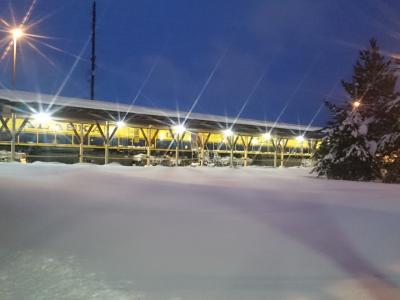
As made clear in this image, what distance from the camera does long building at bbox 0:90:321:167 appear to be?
21.3m

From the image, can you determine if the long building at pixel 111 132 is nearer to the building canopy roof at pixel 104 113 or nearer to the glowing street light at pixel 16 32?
the building canopy roof at pixel 104 113

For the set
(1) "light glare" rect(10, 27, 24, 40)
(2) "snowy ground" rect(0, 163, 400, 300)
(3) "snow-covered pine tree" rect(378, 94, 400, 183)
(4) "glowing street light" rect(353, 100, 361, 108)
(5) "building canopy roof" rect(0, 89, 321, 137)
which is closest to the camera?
(2) "snowy ground" rect(0, 163, 400, 300)

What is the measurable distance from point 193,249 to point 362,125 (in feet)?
47.8

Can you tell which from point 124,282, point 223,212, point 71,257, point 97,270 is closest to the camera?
point 124,282

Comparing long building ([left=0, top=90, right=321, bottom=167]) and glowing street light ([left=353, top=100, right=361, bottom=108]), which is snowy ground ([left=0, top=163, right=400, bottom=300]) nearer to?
glowing street light ([left=353, top=100, right=361, bottom=108])

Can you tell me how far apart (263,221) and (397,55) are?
14884mm

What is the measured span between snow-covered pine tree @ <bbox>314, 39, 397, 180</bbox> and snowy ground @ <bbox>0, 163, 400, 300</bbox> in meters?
10.3

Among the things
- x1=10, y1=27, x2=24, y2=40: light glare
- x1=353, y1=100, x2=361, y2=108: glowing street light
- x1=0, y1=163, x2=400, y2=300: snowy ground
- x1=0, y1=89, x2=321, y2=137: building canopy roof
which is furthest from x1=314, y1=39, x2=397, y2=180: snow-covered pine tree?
x1=10, y1=27, x2=24, y2=40: light glare

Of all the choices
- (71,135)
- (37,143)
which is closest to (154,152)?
(71,135)

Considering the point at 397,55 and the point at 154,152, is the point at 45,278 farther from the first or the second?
the point at 154,152

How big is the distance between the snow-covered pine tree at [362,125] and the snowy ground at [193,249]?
10.3 metres

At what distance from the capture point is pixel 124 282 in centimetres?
350

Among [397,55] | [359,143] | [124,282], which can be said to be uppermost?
[397,55]

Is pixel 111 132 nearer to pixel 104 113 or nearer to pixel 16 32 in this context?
pixel 104 113
